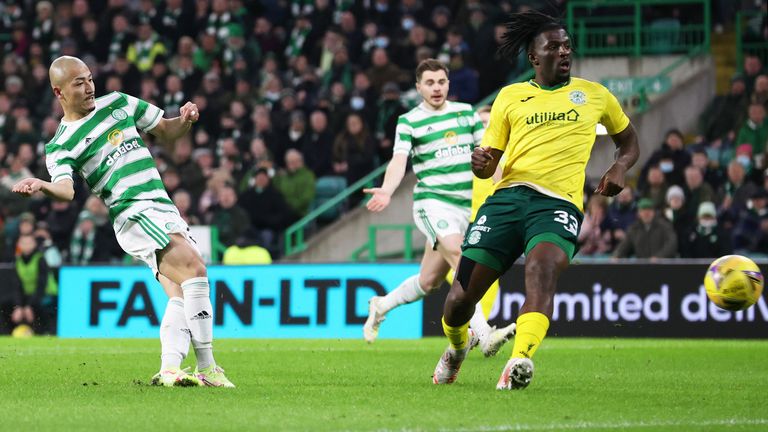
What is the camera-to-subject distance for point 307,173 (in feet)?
67.0

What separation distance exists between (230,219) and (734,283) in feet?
37.8

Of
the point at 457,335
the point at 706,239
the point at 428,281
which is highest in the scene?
the point at 706,239

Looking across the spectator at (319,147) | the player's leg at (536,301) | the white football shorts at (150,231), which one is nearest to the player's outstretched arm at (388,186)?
the white football shorts at (150,231)

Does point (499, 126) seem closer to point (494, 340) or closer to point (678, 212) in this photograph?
point (494, 340)

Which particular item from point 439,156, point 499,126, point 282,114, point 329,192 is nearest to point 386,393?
point 499,126

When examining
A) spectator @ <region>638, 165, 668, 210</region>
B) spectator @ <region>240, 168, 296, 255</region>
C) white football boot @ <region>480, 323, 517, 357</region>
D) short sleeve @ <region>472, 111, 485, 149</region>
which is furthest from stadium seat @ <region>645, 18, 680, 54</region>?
white football boot @ <region>480, 323, 517, 357</region>

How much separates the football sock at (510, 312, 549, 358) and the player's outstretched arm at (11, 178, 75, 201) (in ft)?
8.95

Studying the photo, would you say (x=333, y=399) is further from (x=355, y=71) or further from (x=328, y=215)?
(x=355, y=71)

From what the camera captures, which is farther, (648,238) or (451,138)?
(648,238)

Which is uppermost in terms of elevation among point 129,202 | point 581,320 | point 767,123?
point 767,123

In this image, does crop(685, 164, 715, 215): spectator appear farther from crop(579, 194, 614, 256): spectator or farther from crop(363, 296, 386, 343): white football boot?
crop(363, 296, 386, 343): white football boot

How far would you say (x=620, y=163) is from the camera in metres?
8.52

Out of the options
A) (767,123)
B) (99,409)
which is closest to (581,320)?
(767,123)

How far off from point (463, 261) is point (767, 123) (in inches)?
447
